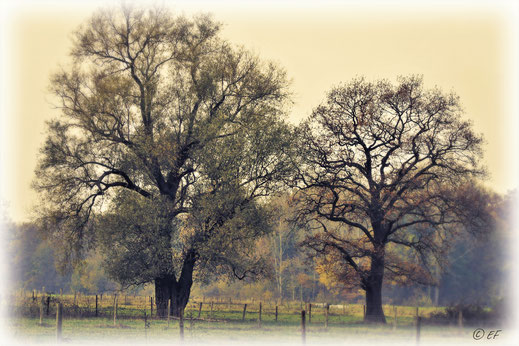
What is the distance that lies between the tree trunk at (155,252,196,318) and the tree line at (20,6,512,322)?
0.10 meters

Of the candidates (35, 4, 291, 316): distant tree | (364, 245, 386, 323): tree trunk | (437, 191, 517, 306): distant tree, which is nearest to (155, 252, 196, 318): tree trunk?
(35, 4, 291, 316): distant tree

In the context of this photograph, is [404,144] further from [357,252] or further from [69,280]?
[69,280]

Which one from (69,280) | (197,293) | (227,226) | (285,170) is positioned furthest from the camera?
(69,280)

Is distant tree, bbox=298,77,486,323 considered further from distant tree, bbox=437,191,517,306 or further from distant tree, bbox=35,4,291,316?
distant tree, bbox=437,191,517,306

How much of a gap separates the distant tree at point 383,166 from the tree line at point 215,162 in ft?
0.34

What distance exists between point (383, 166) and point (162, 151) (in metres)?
16.1

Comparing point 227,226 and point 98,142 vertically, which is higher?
point 98,142

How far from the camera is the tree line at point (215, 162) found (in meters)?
40.5

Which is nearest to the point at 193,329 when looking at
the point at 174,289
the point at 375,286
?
the point at 174,289

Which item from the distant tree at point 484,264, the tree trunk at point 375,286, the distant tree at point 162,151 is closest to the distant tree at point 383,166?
the tree trunk at point 375,286

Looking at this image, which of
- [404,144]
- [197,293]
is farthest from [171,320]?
[197,293]

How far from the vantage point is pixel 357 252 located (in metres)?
44.6

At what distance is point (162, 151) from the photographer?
4031 cm

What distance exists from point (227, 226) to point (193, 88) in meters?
10.5
